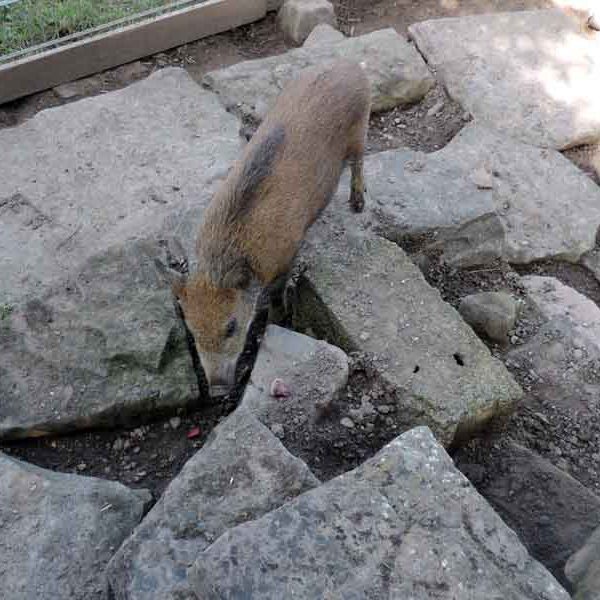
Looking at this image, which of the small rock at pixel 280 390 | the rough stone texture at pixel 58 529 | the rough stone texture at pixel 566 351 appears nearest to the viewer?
the rough stone texture at pixel 58 529

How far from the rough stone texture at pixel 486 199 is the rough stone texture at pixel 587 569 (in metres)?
1.90

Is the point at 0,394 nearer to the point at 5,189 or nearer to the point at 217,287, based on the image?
the point at 217,287

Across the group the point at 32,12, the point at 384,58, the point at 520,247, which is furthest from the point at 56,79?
the point at 520,247

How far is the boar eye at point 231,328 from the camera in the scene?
348 cm

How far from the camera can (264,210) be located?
11.7ft

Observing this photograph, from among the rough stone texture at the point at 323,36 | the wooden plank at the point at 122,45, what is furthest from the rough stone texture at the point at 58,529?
the rough stone texture at the point at 323,36

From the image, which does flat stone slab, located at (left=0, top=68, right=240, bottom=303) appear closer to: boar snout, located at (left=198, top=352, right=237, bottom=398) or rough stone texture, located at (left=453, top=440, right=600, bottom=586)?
boar snout, located at (left=198, top=352, right=237, bottom=398)

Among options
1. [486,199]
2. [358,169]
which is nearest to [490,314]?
[486,199]

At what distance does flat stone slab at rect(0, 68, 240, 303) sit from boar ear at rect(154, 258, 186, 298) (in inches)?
23.3

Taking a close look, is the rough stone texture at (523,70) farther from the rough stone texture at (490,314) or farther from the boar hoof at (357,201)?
the rough stone texture at (490,314)

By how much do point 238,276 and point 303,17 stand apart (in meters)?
3.22

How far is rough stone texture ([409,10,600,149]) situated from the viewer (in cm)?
525

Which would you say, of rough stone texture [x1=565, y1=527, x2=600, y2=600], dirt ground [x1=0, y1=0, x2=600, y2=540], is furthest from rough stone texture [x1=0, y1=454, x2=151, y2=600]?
rough stone texture [x1=565, y1=527, x2=600, y2=600]

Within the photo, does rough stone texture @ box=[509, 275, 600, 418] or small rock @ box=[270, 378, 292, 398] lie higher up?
small rock @ box=[270, 378, 292, 398]
